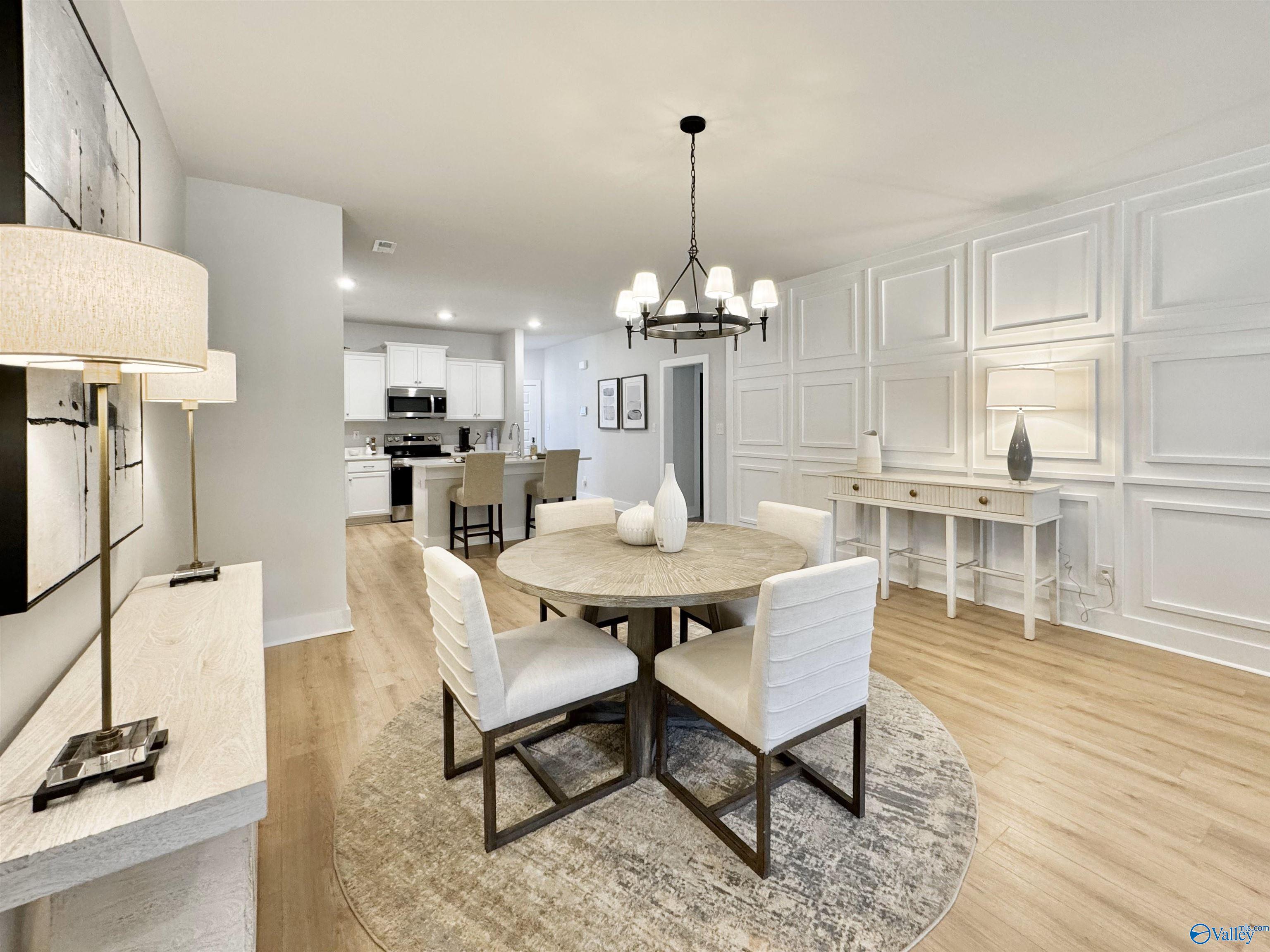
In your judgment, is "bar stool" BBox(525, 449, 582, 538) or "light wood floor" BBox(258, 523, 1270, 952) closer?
"light wood floor" BBox(258, 523, 1270, 952)

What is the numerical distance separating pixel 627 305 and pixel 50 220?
6.37 ft

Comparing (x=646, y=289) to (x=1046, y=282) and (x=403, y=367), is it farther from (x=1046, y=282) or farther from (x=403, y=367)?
(x=403, y=367)

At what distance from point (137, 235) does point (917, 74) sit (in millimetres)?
2777

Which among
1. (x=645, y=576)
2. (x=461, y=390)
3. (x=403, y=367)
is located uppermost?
(x=403, y=367)

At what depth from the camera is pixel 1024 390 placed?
3135 millimetres

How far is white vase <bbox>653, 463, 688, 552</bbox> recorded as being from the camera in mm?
2100

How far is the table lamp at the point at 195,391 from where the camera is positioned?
185cm

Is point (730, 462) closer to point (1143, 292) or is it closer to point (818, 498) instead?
point (818, 498)

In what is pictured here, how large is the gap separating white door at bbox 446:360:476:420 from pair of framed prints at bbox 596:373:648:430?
171 centimetres

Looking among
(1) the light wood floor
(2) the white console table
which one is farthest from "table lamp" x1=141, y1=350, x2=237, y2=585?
(2) the white console table

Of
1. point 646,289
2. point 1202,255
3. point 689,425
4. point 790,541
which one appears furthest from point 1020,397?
point 689,425

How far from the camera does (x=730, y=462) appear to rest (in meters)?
5.68

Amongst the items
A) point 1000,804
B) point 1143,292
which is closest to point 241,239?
point 1000,804

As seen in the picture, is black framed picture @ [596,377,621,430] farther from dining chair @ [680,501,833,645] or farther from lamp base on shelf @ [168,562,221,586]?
lamp base on shelf @ [168,562,221,586]
